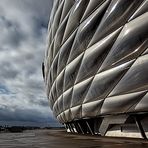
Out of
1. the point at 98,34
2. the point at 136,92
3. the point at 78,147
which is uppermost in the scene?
the point at 98,34

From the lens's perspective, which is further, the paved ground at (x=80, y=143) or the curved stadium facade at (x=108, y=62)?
the curved stadium facade at (x=108, y=62)

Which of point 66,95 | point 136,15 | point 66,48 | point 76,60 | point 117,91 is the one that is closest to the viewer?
point 136,15

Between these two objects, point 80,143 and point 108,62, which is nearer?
point 80,143

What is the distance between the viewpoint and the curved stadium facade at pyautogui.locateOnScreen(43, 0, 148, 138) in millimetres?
10906

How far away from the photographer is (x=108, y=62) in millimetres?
12703

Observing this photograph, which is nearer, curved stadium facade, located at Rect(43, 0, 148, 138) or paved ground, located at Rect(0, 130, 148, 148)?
paved ground, located at Rect(0, 130, 148, 148)

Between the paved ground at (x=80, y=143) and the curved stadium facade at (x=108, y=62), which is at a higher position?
the curved stadium facade at (x=108, y=62)

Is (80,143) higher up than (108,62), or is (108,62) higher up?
(108,62)

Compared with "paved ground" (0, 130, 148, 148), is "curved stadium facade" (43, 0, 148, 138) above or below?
above

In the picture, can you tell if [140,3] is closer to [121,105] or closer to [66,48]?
[121,105]

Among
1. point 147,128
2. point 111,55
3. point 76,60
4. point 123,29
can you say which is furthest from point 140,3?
point 76,60

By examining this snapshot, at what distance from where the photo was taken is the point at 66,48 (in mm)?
18000

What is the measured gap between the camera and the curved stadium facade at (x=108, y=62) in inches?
429

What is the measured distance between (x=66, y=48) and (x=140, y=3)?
7.64 m
